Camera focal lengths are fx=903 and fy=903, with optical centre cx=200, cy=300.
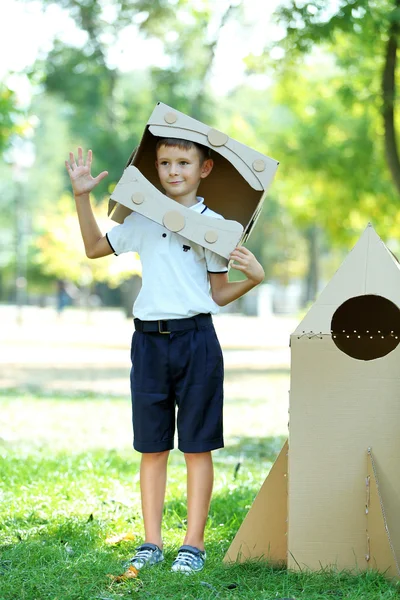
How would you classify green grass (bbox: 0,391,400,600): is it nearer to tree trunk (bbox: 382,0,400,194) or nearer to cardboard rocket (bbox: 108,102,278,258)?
cardboard rocket (bbox: 108,102,278,258)

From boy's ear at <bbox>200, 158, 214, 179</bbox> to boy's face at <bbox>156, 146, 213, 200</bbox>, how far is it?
1.1 inches

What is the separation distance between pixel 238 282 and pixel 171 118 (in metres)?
0.67

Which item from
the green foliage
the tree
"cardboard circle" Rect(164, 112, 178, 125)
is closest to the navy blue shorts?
"cardboard circle" Rect(164, 112, 178, 125)

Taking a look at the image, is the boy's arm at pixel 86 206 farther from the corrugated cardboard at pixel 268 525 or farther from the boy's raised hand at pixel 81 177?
the corrugated cardboard at pixel 268 525

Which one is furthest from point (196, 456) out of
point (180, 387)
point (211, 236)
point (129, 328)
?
point (129, 328)

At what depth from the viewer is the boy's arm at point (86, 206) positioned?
3.50m

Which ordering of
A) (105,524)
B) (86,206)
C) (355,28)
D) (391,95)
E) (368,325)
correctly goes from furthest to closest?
(391,95)
(355,28)
(105,524)
(368,325)
(86,206)

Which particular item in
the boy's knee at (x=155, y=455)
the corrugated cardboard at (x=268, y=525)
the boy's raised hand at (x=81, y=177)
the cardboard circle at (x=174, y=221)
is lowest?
the corrugated cardboard at (x=268, y=525)

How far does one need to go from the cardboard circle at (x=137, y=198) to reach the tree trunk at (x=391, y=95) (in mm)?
4867

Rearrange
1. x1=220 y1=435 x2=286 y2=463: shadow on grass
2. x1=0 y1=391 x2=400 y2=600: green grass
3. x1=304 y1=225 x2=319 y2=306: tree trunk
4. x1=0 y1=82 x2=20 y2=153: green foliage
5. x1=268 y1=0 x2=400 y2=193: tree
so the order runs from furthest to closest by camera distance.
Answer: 1. x1=304 y1=225 x2=319 y2=306: tree trunk
2. x1=0 y1=82 x2=20 y2=153: green foliage
3. x1=268 y1=0 x2=400 y2=193: tree
4. x1=220 y1=435 x2=286 y2=463: shadow on grass
5. x1=0 y1=391 x2=400 y2=600: green grass

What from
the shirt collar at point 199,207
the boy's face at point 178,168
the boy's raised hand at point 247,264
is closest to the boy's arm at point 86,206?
the boy's face at point 178,168

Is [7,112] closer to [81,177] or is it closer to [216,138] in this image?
[81,177]

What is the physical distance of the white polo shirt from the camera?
338 cm

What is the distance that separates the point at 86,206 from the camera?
11.6 ft
